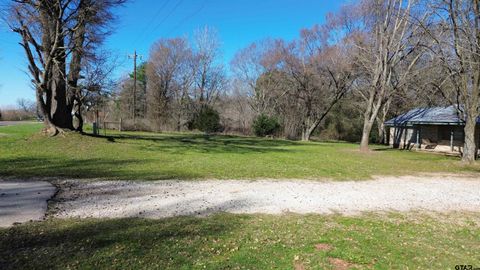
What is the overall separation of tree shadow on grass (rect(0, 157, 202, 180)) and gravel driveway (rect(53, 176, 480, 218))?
100cm

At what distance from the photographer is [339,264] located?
3826 mm

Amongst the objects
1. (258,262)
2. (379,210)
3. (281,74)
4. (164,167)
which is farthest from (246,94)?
(258,262)

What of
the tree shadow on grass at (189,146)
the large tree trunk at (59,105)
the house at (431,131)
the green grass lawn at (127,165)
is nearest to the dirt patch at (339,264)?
the green grass lawn at (127,165)

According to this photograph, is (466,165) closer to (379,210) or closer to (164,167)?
(379,210)

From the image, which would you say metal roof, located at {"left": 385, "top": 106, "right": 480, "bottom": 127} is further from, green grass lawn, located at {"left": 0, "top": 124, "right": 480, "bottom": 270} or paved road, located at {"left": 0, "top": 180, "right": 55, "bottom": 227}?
paved road, located at {"left": 0, "top": 180, "right": 55, "bottom": 227}

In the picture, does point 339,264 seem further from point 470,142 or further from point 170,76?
point 170,76

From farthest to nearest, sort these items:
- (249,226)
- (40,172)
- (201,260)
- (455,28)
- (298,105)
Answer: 1. (298,105)
2. (455,28)
3. (40,172)
4. (249,226)
5. (201,260)

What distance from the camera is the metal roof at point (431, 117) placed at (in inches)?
901

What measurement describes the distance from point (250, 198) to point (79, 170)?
5960 mm

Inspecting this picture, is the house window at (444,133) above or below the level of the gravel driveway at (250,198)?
above

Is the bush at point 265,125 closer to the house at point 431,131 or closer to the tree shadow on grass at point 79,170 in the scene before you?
the house at point 431,131

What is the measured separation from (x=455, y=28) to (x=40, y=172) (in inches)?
724

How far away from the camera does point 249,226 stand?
5.15 meters

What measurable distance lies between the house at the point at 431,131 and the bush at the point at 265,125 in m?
12.0
